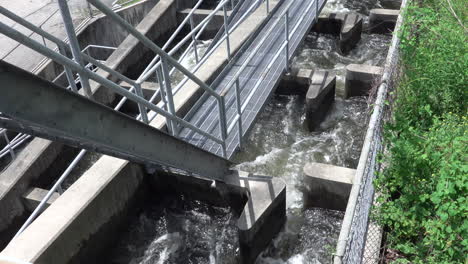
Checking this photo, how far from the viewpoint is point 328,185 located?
6027 millimetres

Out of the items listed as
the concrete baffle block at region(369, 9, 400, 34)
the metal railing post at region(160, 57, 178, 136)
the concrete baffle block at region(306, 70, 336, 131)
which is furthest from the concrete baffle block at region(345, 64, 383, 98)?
the metal railing post at region(160, 57, 178, 136)

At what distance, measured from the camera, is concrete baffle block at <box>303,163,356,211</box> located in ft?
19.4

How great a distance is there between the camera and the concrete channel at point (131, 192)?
536 centimetres

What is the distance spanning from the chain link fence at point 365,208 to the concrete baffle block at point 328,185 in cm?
81

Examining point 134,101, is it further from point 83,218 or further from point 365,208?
point 365,208

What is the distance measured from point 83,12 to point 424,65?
8371mm

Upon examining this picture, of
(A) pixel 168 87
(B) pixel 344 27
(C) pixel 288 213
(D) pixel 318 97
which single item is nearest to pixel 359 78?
(D) pixel 318 97

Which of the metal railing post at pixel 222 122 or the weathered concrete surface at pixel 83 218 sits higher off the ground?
the metal railing post at pixel 222 122

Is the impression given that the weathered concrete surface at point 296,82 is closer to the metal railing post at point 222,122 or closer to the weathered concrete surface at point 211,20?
the metal railing post at point 222,122

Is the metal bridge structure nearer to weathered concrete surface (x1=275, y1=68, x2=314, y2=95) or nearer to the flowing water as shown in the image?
weathered concrete surface (x1=275, y1=68, x2=314, y2=95)

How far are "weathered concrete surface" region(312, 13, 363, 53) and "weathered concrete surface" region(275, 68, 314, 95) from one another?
2.04m

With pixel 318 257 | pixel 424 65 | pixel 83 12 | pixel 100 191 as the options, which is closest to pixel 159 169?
pixel 100 191

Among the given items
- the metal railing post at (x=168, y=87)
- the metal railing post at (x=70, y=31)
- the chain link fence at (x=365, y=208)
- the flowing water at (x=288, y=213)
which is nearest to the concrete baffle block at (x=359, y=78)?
the flowing water at (x=288, y=213)

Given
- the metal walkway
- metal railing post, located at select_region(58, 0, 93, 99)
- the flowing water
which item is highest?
metal railing post, located at select_region(58, 0, 93, 99)
